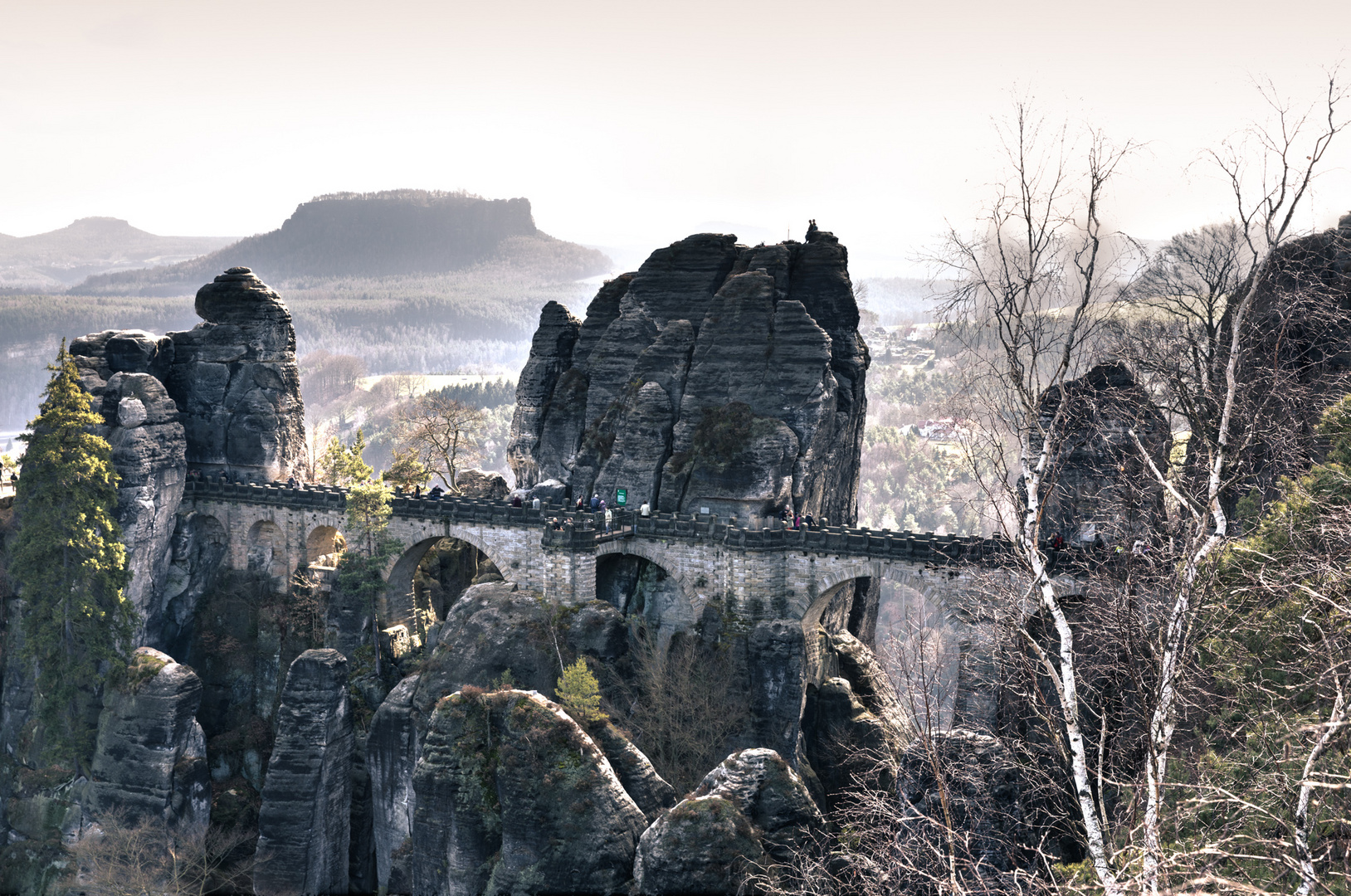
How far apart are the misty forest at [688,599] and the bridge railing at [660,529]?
19 centimetres

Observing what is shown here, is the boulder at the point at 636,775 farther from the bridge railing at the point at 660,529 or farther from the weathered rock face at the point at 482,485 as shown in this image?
the weathered rock face at the point at 482,485

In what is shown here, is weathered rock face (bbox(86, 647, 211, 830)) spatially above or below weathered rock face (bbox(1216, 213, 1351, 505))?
below

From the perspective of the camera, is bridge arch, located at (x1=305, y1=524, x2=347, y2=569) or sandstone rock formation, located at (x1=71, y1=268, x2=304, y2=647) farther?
bridge arch, located at (x1=305, y1=524, x2=347, y2=569)

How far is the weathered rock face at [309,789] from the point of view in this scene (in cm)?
3625

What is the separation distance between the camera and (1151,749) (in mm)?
12586

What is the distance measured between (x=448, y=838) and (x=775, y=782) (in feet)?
28.2

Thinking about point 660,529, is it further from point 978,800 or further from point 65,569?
point 978,800

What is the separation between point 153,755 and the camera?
40531 mm

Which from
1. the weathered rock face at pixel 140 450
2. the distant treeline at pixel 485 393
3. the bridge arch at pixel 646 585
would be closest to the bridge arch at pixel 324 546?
the weathered rock face at pixel 140 450

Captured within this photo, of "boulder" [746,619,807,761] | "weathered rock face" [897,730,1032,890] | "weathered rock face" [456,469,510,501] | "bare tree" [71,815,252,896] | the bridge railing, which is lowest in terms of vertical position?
"bare tree" [71,815,252,896]

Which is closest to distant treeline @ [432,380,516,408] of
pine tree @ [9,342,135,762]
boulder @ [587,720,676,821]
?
pine tree @ [9,342,135,762]

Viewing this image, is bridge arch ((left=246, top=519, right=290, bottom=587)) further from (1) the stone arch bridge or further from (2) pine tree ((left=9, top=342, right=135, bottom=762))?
(2) pine tree ((left=9, top=342, right=135, bottom=762))

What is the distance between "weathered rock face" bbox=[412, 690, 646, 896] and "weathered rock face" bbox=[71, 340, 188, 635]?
94.0 ft

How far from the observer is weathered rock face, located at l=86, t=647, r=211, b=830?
40.3m
